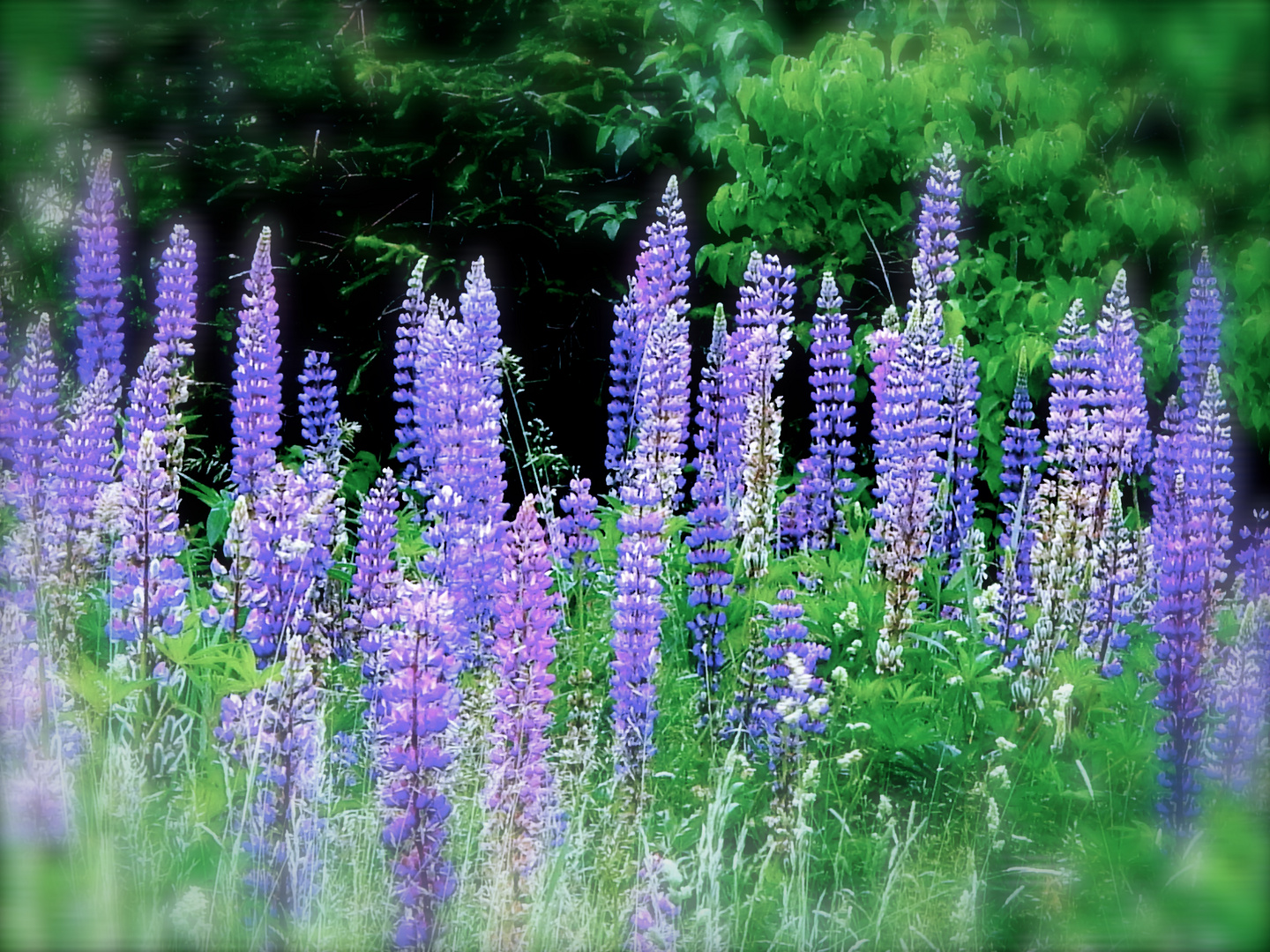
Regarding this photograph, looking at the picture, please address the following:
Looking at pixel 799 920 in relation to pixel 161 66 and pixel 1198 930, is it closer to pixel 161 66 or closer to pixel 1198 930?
pixel 1198 930

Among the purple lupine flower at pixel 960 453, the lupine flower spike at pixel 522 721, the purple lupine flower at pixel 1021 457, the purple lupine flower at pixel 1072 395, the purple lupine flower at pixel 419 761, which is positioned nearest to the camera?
the purple lupine flower at pixel 419 761

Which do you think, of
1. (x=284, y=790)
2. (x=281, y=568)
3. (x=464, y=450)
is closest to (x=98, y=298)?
(x=464, y=450)

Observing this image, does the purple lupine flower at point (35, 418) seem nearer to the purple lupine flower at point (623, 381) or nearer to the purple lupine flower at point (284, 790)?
the purple lupine flower at point (284, 790)

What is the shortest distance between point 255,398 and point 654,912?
1.84 metres

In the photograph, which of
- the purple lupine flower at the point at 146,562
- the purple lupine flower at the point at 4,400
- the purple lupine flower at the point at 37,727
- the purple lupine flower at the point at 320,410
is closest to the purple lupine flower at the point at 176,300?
the purple lupine flower at the point at 320,410

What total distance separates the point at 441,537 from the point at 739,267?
71.6 inches

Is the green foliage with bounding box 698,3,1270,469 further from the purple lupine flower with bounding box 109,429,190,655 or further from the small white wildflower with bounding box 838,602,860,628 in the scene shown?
the purple lupine flower with bounding box 109,429,190,655

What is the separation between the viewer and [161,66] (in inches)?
57.9

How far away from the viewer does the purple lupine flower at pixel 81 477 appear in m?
2.66

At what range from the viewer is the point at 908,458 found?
3232mm

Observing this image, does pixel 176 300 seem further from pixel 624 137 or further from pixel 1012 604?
pixel 1012 604

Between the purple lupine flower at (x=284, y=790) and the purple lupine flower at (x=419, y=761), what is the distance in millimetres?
148

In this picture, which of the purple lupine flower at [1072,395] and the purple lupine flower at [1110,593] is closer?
the purple lupine flower at [1110,593]

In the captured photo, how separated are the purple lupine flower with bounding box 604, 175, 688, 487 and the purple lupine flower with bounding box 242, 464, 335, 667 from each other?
4.05 ft
